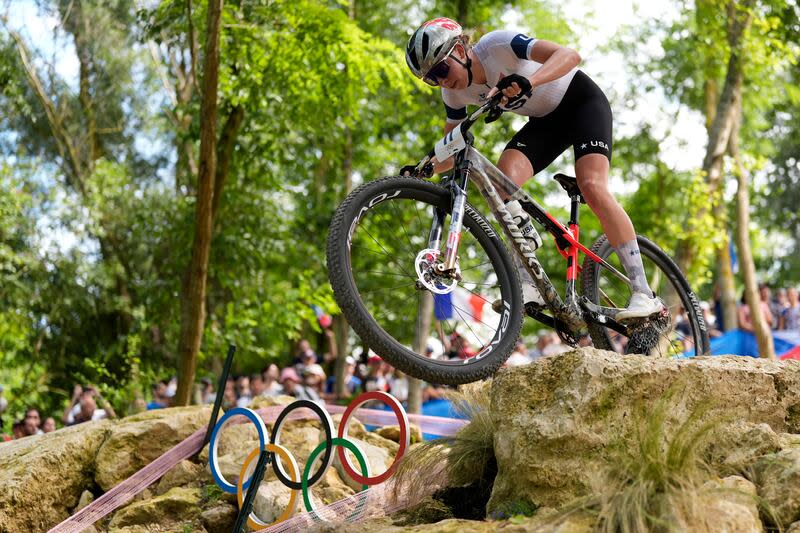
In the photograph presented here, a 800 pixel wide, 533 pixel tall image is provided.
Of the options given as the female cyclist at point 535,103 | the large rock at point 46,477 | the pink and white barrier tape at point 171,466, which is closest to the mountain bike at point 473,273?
the female cyclist at point 535,103

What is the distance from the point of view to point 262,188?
15719mm

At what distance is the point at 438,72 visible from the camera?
15.3 feet

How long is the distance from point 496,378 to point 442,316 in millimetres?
446

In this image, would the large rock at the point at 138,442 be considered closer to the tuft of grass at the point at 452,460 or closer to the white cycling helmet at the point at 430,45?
the tuft of grass at the point at 452,460

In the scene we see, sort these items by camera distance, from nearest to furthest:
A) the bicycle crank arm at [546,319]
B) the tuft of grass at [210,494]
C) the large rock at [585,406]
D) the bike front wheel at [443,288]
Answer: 1. the bike front wheel at [443,288]
2. the large rock at [585,406]
3. the bicycle crank arm at [546,319]
4. the tuft of grass at [210,494]

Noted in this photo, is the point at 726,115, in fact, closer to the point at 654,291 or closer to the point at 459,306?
the point at 654,291

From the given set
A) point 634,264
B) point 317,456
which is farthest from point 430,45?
point 317,456

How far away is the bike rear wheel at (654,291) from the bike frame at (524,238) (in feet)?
0.61

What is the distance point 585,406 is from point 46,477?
458cm

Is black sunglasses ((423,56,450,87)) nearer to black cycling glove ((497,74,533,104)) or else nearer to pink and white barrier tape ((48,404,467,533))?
black cycling glove ((497,74,533,104))

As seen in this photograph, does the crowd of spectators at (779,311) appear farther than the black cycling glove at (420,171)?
Yes

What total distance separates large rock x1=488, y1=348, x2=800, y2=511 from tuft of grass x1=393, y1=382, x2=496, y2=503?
0.49 metres

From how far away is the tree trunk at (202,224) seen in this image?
367 inches

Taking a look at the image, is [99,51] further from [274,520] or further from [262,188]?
[274,520]
